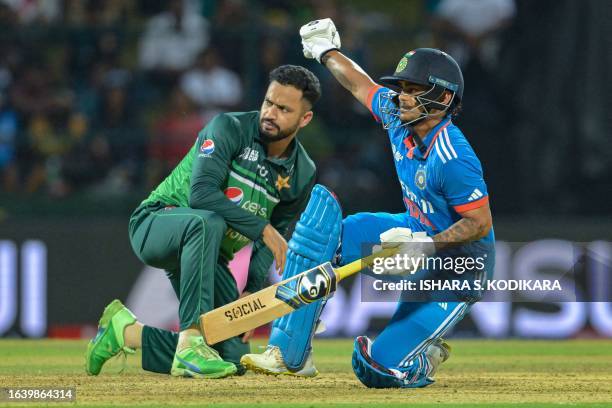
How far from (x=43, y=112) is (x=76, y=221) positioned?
160cm

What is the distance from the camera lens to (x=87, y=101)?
39.8ft

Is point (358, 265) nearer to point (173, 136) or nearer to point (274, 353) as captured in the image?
point (274, 353)

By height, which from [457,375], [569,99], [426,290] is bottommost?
[457,375]

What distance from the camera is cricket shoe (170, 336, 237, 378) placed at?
6426 mm

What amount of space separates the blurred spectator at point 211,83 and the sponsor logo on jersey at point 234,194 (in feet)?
17.6

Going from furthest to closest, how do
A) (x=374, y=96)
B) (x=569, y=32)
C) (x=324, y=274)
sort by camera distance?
1. (x=569, y=32)
2. (x=374, y=96)
3. (x=324, y=274)

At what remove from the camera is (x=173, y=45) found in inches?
485

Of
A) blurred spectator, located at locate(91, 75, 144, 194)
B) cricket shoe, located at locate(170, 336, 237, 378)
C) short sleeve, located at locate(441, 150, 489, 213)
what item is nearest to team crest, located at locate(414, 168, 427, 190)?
short sleeve, located at locate(441, 150, 489, 213)

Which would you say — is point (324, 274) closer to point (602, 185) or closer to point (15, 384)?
point (15, 384)

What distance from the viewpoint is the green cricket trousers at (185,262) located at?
6488 mm

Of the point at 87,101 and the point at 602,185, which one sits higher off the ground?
the point at 87,101

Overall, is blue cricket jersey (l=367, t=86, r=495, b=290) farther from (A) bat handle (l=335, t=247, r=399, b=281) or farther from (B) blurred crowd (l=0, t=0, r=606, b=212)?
(B) blurred crowd (l=0, t=0, r=606, b=212)

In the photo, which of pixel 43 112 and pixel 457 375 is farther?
pixel 43 112

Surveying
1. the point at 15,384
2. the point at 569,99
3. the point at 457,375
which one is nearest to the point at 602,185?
the point at 569,99
